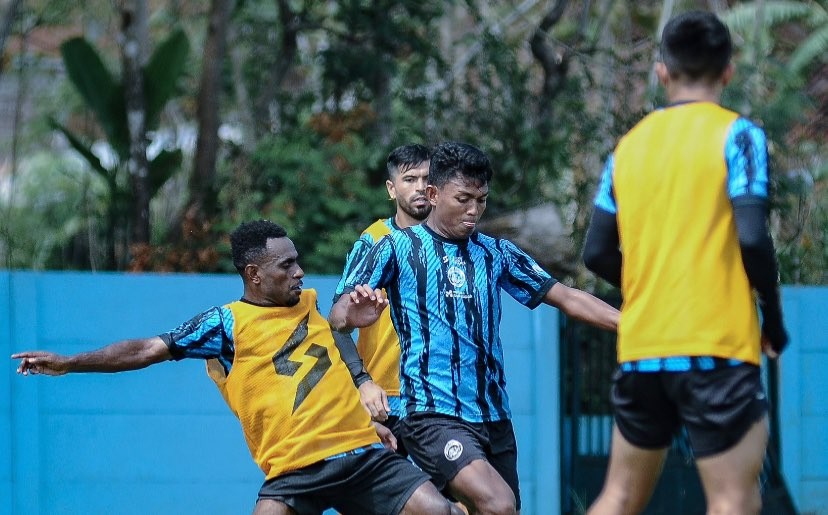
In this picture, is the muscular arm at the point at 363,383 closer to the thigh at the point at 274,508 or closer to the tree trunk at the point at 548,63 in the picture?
the thigh at the point at 274,508

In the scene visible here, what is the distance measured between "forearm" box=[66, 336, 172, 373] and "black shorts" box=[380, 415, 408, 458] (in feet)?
3.37

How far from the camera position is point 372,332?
6.42 metres

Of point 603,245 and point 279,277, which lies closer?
point 603,245

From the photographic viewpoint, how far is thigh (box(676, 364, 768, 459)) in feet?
12.4

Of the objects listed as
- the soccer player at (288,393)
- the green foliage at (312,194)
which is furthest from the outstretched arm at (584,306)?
the green foliage at (312,194)

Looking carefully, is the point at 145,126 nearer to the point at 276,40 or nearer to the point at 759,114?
the point at 276,40

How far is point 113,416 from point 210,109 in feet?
14.7

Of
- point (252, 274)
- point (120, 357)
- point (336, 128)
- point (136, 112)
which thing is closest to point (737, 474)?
point (252, 274)

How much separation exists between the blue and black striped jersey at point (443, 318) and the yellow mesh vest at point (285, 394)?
30 cm

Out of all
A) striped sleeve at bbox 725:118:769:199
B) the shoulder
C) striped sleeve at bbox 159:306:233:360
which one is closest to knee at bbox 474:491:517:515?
striped sleeve at bbox 159:306:233:360

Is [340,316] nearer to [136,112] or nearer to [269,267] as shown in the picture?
[269,267]

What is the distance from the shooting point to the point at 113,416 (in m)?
8.02

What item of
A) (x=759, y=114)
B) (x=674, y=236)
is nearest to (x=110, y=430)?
(x=674, y=236)

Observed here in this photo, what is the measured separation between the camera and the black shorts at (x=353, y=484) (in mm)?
5426
